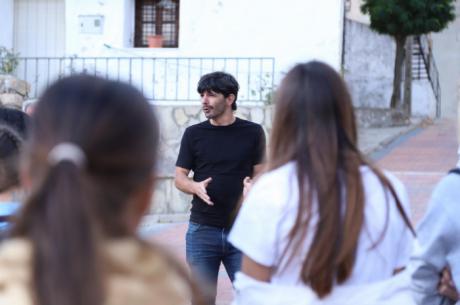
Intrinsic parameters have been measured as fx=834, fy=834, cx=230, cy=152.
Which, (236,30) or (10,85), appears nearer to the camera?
(10,85)

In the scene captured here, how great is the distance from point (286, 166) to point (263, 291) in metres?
0.40

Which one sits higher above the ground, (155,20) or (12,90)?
(155,20)

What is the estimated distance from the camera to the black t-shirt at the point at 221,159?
17.0 ft

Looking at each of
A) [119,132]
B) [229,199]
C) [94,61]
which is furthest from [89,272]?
[94,61]

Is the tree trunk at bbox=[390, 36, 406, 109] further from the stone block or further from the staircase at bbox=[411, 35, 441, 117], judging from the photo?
the stone block

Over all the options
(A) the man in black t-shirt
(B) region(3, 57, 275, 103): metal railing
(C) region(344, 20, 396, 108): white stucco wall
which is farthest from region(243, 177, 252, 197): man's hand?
(C) region(344, 20, 396, 108): white stucco wall

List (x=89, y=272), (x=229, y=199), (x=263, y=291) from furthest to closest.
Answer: (x=229, y=199)
(x=263, y=291)
(x=89, y=272)

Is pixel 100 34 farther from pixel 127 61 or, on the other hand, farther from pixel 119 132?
pixel 119 132

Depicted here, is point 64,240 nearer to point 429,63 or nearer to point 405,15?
point 405,15

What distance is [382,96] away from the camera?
22.3 metres

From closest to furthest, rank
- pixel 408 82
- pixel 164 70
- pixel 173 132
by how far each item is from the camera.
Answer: pixel 173 132 → pixel 164 70 → pixel 408 82

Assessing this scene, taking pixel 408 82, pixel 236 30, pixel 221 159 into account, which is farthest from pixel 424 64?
pixel 221 159

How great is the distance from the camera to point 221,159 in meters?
5.23

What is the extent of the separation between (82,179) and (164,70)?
13.1 meters
